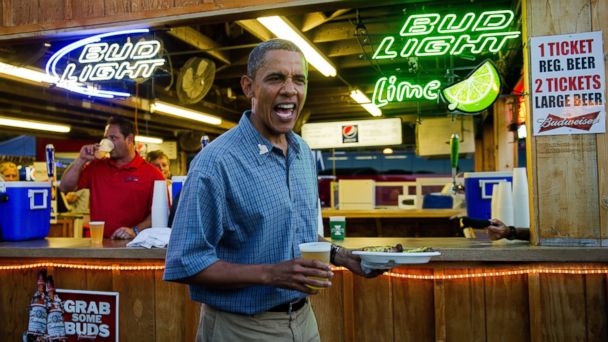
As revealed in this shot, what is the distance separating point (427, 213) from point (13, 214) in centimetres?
556

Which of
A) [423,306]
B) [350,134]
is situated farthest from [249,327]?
[350,134]

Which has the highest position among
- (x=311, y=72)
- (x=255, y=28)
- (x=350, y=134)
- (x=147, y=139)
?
(x=311, y=72)

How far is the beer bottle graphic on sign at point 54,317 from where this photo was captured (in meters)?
3.30

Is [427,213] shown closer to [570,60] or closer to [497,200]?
[497,200]

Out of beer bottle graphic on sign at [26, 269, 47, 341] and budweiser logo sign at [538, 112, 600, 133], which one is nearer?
budweiser logo sign at [538, 112, 600, 133]

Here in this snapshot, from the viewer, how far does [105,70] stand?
4.65m

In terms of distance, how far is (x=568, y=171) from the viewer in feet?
9.40

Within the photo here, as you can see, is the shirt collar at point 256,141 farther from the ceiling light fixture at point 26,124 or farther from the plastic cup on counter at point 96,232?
the ceiling light fixture at point 26,124

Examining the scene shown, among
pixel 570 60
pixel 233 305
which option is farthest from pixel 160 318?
pixel 570 60

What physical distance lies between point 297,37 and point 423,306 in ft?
11.4

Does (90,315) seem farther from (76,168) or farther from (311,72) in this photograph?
(311,72)

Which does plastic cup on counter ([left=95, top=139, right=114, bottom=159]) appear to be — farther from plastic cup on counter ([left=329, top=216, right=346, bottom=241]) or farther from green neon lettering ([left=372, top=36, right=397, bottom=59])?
green neon lettering ([left=372, top=36, right=397, bottom=59])

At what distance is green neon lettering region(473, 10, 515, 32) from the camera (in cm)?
423

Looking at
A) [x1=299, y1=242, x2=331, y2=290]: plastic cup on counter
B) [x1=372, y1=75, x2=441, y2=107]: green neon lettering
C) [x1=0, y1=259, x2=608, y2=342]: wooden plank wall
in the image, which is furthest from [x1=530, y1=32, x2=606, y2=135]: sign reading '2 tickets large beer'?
[x1=372, y1=75, x2=441, y2=107]: green neon lettering
